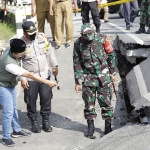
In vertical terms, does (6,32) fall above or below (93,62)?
below

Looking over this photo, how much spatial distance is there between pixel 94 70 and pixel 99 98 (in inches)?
16.6

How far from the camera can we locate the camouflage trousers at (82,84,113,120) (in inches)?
253

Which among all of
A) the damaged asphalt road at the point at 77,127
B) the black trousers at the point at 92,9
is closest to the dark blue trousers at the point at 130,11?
the black trousers at the point at 92,9

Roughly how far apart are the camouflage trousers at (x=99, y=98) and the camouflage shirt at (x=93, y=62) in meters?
0.09

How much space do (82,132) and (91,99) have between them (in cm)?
63

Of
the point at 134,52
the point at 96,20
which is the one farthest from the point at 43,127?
the point at 96,20

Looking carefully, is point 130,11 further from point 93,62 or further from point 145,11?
point 93,62

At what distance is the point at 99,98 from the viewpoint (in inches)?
254

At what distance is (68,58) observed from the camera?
396 inches

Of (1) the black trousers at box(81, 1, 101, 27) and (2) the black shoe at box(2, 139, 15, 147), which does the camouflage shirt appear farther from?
(1) the black trousers at box(81, 1, 101, 27)

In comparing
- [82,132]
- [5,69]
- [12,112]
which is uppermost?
[5,69]

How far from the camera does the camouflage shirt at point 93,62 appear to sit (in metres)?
6.27

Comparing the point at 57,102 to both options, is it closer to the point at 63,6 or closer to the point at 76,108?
the point at 76,108

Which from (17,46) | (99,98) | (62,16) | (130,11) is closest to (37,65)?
(17,46)
